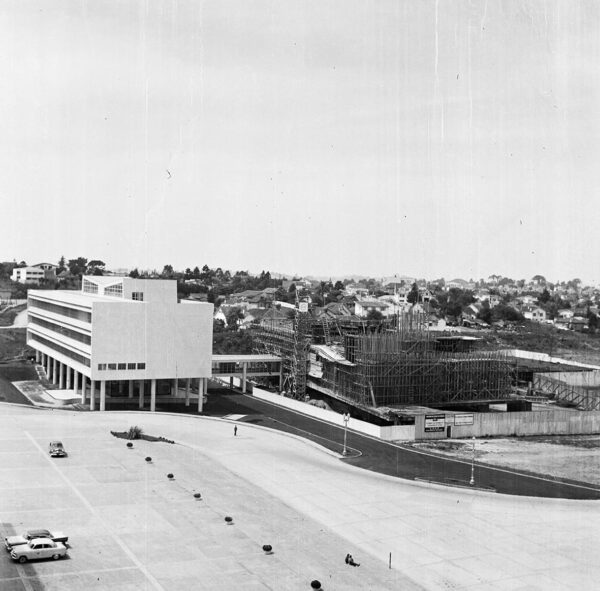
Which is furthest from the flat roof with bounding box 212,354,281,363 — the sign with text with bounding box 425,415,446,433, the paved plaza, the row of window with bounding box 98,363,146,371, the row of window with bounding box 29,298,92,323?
the paved plaza

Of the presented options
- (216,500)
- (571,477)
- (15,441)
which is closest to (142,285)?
(15,441)

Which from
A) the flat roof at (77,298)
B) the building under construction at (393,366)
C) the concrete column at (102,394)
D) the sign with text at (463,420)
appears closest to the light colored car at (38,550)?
the concrete column at (102,394)

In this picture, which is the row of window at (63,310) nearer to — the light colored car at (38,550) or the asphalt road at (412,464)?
the asphalt road at (412,464)

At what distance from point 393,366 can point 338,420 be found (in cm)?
749

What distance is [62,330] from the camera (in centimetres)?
7625

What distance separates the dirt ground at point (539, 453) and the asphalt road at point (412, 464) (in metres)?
2.12

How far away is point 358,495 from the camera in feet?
136

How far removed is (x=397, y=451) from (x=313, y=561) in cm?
2403

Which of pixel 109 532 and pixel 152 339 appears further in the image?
pixel 152 339

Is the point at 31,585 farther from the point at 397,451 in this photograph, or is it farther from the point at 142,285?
the point at 142,285

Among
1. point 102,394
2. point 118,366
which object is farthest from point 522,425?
point 102,394

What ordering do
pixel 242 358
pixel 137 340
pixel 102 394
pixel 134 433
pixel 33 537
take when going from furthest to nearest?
pixel 242 358 < pixel 102 394 < pixel 137 340 < pixel 134 433 < pixel 33 537

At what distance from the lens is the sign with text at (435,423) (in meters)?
59.6

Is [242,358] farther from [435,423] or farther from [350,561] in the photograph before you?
[350,561]
